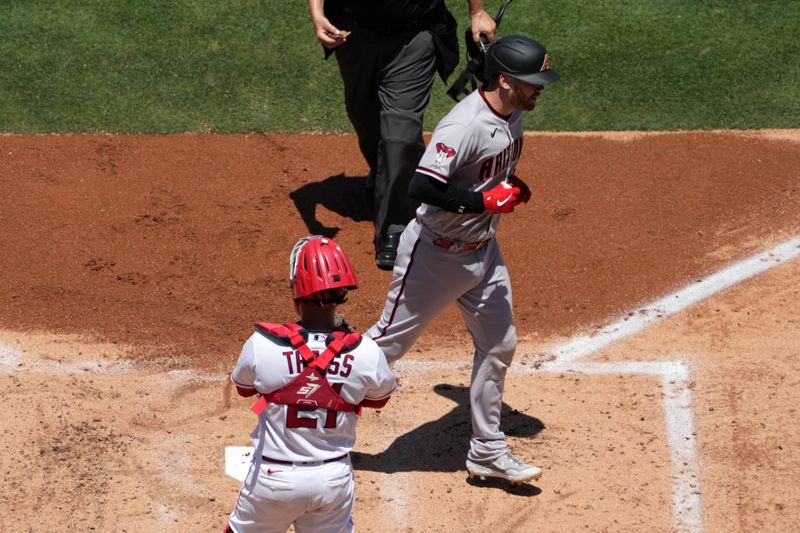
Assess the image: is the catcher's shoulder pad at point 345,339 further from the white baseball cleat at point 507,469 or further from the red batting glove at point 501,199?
the white baseball cleat at point 507,469

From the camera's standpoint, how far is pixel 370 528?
5.73m

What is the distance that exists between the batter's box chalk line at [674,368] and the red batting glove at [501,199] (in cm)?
154

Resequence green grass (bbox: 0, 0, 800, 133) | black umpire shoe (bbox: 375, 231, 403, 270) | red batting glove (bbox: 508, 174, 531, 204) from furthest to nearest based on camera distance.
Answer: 1. green grass (bbox: 0, 0, 800, 133)
2. black umpire shoe (bbox: 375, 231, 403, 270)
3. red batting glove (bbox: 508, 174, 531, 204)

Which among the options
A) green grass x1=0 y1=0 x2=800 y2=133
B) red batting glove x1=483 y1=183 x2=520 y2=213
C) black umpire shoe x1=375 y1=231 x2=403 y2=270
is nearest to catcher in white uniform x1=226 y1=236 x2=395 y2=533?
red batting glove x1=483 y1=183 x2=520 y2=213

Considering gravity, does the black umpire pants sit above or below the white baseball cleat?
above

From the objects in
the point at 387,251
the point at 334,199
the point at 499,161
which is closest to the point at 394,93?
the point at 387,251

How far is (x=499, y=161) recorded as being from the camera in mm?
5727

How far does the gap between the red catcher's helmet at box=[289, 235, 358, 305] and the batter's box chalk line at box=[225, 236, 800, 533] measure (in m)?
1.88

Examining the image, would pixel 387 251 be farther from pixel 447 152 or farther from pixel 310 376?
pixel 310 376

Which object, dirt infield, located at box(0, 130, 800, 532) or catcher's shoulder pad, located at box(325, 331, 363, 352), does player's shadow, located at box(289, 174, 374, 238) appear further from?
catcher's shoulder pad, located at box(325, 331, 363, 352)

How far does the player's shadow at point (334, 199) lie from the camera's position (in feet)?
27.3

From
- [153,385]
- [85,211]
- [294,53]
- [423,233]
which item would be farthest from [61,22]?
[423,233]

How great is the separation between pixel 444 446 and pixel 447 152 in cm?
174

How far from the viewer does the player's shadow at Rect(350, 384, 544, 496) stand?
20.3 ft
